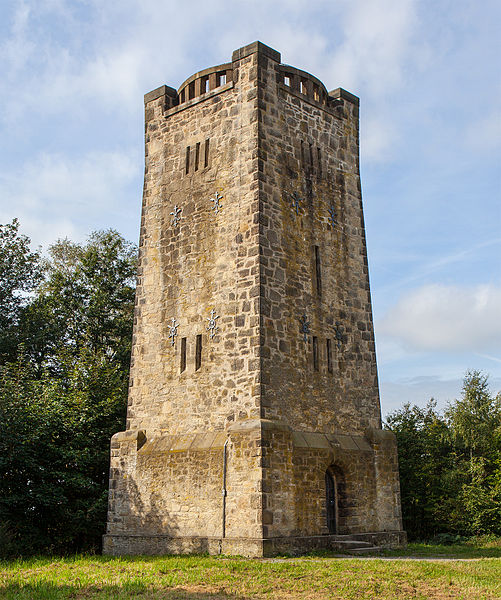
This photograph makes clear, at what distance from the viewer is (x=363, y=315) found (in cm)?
1731

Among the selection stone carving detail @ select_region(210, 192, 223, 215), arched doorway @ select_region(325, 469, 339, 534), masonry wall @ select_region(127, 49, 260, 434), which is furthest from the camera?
stone carving detail @ select_region(210, 192, 223, 215)

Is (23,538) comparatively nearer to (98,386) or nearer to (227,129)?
(98,386)

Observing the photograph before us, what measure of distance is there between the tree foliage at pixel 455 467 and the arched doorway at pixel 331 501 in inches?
309

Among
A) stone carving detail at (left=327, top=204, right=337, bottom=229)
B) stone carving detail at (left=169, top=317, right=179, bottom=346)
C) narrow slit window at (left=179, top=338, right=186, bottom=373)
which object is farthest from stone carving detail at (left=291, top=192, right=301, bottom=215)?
narrow slit window at (left=179, top=338, right=186, bottom=373)

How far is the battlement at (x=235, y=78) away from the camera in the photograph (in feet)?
54.5

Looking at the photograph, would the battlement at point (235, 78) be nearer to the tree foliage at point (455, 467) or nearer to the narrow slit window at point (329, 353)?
the narrow slit window at point (329, 353)

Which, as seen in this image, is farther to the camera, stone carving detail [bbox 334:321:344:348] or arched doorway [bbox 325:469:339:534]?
stone carving detail [bbox 334:321:344:348]

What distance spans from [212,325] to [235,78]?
257 inches

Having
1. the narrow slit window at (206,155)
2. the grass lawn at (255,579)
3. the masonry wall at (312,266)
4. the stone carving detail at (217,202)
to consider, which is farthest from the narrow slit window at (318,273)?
the grass lawn at (255,579)

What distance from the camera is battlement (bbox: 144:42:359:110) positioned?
1662 cm

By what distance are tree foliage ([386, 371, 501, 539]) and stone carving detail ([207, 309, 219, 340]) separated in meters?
10.7

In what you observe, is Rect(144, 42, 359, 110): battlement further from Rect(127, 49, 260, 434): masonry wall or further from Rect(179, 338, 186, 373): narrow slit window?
Rect(179, 338, 186, 373): narrow slit window

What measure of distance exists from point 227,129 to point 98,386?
960 centimetres

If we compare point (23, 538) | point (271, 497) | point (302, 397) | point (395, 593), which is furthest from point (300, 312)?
point (23, 538)
